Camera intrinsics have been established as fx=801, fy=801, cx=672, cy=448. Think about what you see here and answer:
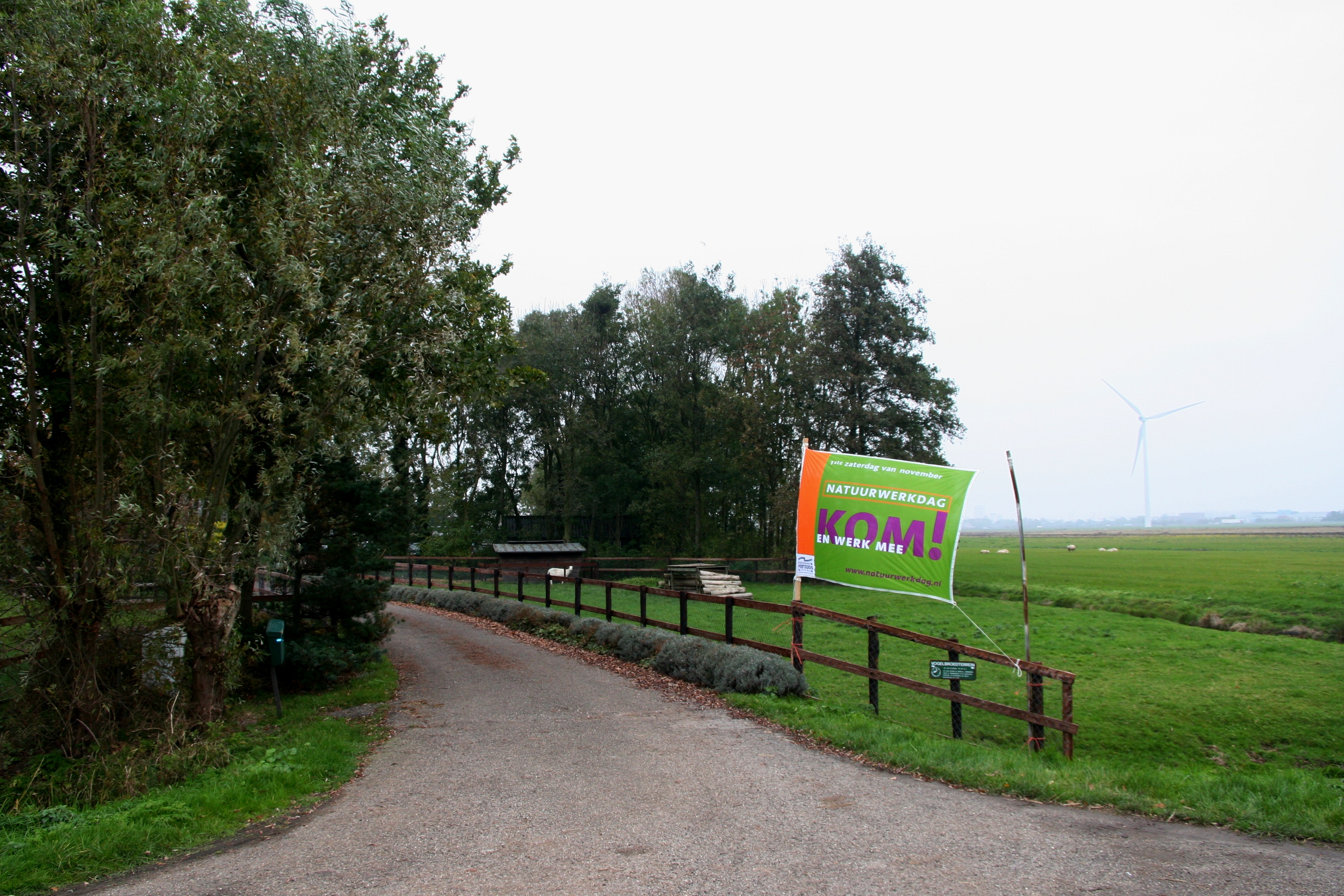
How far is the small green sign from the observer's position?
25.8 feet

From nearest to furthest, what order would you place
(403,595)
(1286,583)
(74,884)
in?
(74,884) < (403,595) < (1286,583)

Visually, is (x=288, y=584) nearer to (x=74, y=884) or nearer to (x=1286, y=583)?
(x=74, y=884)

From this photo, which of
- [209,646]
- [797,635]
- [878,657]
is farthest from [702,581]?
[209,646]

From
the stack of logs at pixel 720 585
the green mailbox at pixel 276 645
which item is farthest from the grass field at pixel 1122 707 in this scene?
the green mailbox at pixel 276 645

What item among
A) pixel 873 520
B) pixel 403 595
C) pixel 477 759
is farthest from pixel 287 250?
pixel 403 595

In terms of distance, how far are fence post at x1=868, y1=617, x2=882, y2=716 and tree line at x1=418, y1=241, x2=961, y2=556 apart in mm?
22745

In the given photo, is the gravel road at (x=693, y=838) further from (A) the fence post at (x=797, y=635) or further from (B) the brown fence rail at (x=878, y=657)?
(A) the fence post at (x=797, y=635)

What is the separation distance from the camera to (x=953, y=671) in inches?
312

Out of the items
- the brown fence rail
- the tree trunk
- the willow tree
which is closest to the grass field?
the brown fence rail

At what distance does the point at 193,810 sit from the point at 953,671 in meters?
6.58

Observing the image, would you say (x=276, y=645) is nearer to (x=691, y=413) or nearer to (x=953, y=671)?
(x=953, y=671)

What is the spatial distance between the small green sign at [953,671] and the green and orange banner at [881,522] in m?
0.95

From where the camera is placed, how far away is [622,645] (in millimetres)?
12406

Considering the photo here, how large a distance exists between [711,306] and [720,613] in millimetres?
21219
